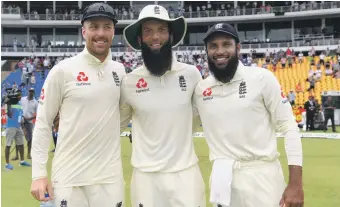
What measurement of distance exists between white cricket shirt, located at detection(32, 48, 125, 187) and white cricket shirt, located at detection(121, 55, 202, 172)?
9.5 inches

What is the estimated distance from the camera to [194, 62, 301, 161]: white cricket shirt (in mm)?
3320

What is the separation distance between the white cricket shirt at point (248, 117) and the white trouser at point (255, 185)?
69 mm

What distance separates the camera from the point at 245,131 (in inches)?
131

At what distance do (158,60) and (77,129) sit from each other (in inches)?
33.4

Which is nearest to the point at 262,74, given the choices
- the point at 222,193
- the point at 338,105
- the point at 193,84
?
the point at 193,84

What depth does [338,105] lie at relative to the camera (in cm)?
1922

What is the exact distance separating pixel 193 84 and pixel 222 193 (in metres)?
0.92

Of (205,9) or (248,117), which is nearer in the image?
(248,117)

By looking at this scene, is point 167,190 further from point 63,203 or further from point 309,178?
point 309,178

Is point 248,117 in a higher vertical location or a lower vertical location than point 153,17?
lower

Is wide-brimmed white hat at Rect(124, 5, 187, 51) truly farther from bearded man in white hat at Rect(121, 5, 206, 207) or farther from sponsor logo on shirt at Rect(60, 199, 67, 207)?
sponsor logo on shirt at Rect(60, 199, 67, 207)

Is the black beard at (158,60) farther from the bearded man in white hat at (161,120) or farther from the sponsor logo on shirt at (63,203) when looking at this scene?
the sponsor logo on shirt at (63,203)

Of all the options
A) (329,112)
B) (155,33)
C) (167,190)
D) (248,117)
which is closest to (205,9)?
(329,112)

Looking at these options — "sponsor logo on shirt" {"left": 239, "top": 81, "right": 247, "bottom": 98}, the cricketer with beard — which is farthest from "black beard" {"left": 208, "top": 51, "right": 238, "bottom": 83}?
"sponsor logo on shirt" {"left": 239, "top": 81, "right": 247, "bottom": 98}
